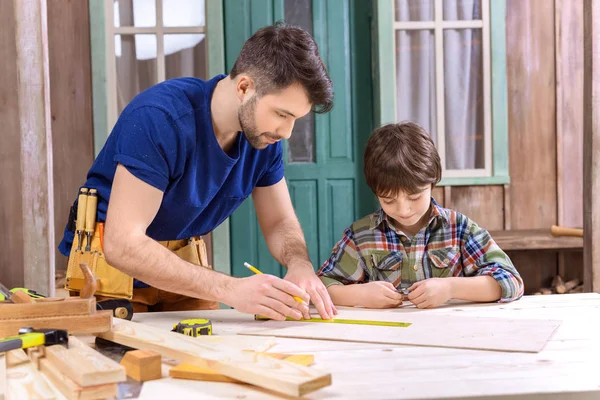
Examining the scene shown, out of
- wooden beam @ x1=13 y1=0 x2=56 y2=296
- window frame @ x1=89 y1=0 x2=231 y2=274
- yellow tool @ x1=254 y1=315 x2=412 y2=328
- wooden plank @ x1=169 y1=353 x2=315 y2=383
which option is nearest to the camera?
wooden plank @ x1=169 y1=353 x2=315 y2=383

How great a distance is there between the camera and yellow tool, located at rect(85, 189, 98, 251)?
2.14m

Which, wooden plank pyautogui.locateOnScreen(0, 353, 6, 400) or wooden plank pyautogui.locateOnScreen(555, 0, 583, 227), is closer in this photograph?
wooden plank pyautogui.locateOnScreen(0, 353, 6, 400)

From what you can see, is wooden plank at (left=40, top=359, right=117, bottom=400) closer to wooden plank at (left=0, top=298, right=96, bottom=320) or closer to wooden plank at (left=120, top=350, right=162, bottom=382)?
wooden plank at (left=120, top=350, right=162, bottom=382)

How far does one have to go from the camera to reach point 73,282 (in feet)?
7.09

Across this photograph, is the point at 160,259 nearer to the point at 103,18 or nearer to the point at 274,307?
the point at 274,307

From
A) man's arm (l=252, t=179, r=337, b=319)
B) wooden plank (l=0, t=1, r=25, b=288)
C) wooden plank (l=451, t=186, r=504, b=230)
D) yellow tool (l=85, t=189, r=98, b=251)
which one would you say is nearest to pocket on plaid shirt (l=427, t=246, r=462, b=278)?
man's arm (l=252, t=179, r=337, b=319)

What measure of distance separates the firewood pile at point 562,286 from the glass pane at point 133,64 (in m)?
3.32

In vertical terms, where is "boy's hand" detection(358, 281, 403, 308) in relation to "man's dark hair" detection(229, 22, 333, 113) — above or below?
below

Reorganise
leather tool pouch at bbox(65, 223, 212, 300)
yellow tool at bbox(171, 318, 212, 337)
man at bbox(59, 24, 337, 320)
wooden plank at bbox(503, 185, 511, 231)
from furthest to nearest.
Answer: wooden plank at bbox(503, 185, 511, 231) < leather tool pouch at bbox(65, 223, 212, 300) < man at bbox(59, 24, 337, 320) < yellow tool at bbox(171, 318, 212, 337)

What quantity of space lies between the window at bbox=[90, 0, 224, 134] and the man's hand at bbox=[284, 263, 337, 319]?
2.95 meters

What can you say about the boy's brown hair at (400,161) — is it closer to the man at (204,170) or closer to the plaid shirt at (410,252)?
the plaid shirt at (410,252)

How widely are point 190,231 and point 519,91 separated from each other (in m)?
3.47

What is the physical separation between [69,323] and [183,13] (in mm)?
3785

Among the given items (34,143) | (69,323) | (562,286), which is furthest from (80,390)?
(562,286)
